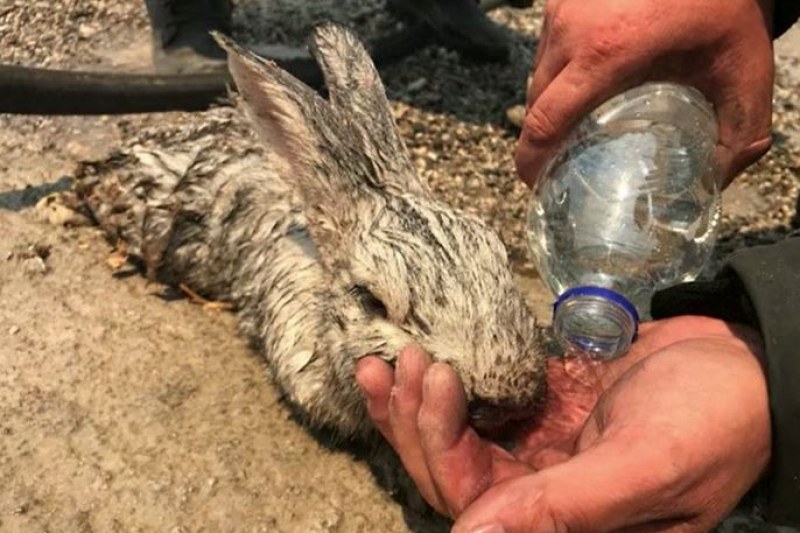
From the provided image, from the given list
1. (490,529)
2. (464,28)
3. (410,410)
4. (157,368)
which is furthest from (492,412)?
(464,28)

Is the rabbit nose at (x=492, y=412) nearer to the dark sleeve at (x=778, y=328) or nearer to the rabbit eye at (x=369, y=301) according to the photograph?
the rabbit eye at (x=369, y=301)

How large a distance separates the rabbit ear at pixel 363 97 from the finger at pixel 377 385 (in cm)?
79

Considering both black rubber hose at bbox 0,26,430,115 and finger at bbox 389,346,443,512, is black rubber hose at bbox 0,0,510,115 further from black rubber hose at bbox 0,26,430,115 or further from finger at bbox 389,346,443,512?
finger at bbox 389,346,443,512

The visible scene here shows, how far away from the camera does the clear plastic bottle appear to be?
10.4 ft

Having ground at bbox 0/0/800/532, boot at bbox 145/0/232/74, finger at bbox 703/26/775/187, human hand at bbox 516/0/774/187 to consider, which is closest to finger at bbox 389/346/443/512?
ground at bbox 0/0/800/532

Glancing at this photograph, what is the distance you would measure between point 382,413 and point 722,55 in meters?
1.37

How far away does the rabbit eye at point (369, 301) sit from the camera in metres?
2.86

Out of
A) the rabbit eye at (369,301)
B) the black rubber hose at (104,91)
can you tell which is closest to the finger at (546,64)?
the rabbit eye at (369,301)

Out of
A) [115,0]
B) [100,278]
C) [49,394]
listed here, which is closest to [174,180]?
[100,278]

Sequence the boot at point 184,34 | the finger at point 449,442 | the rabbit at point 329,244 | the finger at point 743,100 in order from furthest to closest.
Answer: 1. the boot at point 184,34
2. the finger at point 743,100
3. the rabbit at point 329,244
4. the finger at point 449,442

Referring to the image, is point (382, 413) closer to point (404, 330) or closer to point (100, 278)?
point (404, 330)

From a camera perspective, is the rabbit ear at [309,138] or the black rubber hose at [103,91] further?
the black rubber hose at [103,91]

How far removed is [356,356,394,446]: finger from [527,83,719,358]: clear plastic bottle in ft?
2.80

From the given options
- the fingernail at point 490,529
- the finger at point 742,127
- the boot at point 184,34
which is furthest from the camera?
the boot at point 184,34
